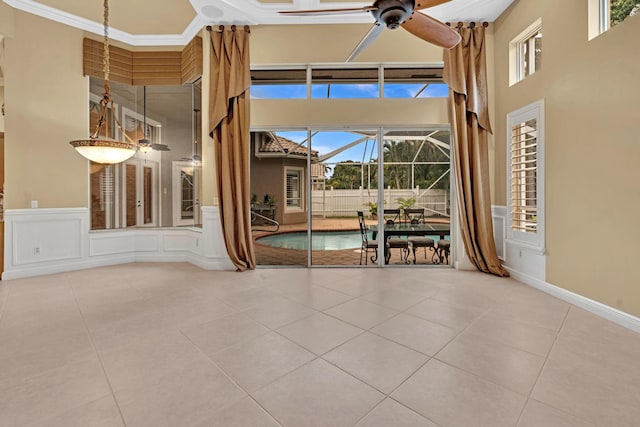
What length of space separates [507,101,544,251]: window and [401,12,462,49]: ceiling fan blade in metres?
1.67

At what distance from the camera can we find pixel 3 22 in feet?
13.2

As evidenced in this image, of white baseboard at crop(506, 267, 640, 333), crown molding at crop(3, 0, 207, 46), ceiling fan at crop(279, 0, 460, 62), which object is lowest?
white baseboard at crop(506, 267, 640, 333)

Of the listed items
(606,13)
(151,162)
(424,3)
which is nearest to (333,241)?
(151,162)

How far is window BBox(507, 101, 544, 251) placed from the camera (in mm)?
3543

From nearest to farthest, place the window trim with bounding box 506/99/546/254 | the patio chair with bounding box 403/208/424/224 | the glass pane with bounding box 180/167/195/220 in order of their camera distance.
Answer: the window trim with bounding box 506/99/546/254 → the patio chair with bounding box 403/208/424/224 → the glass pane with bounding box 180/167/195/220

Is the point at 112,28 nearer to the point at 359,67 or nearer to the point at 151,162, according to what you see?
the point at 151,162

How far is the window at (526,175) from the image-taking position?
11.6 ft

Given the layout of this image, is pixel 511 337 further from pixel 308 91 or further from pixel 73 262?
pixel 73 262

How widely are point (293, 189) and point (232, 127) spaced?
5.58 metres

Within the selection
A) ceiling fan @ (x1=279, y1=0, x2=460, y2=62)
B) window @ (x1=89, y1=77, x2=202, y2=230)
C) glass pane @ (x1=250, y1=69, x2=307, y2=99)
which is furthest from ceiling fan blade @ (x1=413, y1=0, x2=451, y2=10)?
window @ (x1=89, y1=77, x2=202, y2=230)

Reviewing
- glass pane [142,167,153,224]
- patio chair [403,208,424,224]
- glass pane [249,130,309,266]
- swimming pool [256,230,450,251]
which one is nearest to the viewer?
patio chair [403,208,424,224]

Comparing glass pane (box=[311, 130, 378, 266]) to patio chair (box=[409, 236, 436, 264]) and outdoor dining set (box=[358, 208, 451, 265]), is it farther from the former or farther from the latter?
patio chair (box=[409, 236, 436, 264])

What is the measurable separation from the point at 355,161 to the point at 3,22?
543cm

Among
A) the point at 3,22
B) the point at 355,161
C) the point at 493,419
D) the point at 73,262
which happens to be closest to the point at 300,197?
the point at 355,161
